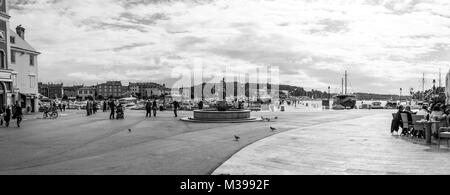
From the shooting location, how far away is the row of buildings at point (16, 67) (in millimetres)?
41697

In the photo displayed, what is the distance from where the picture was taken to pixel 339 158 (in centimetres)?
1037

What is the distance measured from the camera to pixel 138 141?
1558cm

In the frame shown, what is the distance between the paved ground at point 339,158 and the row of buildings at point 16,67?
37708 millimetres

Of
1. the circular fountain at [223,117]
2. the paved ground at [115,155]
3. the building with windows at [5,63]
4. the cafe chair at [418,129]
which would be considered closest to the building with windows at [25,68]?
the building with windows at [5,63]

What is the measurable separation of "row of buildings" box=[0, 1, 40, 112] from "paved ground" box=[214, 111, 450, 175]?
37708 mm

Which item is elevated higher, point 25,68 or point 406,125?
point 25,68

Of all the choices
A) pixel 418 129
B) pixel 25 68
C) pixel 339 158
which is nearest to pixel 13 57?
pixel 25 68

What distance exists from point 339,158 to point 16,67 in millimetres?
50608

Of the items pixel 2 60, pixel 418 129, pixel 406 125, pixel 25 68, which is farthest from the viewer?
pixel 25 68

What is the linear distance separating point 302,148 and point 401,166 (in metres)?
3.58

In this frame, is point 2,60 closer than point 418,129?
No

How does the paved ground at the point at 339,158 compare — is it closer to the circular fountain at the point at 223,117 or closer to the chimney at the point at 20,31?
the circular fountain at the point at 223,117

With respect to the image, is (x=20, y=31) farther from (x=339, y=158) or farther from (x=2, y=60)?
(x=339, y=158)
